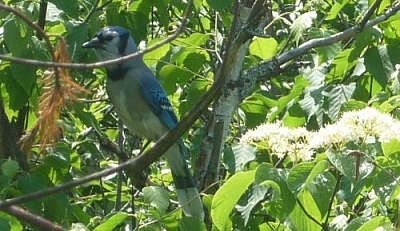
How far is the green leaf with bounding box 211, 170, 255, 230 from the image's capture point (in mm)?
1907

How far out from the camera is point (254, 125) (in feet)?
10.9

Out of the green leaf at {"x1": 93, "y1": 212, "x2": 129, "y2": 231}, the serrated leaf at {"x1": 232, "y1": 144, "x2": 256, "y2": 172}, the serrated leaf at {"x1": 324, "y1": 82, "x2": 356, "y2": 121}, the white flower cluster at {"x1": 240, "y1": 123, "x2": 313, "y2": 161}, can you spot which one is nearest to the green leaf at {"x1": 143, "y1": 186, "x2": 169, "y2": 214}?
the green leaf at {"x1": 93, "y1": 212, "x2": 129, "y2": 231}

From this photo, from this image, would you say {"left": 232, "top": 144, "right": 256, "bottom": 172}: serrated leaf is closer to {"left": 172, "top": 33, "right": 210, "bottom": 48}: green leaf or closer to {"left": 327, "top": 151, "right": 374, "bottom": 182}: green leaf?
{"left": 172, "top": 33, "right": 210, "bottom": 48}: green leaf

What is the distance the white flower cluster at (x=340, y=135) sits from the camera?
1.84 metres

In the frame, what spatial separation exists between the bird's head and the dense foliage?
10 cm

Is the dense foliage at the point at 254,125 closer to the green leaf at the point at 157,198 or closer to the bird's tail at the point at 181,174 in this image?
the green leaf at the point at 157,198

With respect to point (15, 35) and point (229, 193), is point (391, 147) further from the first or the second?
point (15, 35)

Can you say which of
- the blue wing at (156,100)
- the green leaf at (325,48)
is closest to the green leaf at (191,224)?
the green leaf at (325,48)

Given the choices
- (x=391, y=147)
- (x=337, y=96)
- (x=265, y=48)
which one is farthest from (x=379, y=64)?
(x=391, y=147)

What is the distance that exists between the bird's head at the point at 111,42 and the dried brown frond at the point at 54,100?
209 centimetres

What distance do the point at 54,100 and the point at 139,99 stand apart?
3.12m

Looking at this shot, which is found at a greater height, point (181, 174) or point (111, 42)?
point (111, 42)

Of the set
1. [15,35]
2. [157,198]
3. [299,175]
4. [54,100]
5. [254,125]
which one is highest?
[54,100]

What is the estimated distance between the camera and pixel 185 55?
3.20 m
